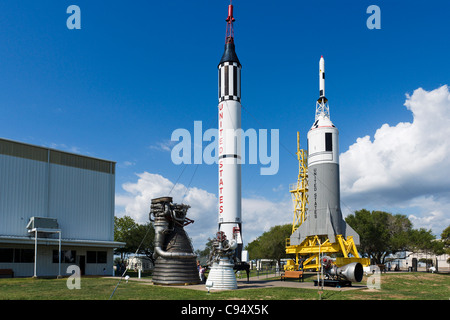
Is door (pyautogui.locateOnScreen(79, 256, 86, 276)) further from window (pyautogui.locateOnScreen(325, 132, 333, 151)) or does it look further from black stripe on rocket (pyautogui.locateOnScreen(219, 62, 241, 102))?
window (pyautogui.locateOnScreen(325, 132, 333, 151))

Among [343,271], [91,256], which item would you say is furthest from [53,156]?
[343,271]

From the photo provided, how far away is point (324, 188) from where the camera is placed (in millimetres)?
36781

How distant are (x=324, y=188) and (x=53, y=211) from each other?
26522 millimetres

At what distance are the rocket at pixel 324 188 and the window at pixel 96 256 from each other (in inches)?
816

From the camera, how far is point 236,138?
118ft

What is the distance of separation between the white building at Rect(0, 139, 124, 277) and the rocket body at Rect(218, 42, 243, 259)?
15.9 metres

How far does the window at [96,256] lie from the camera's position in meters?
42.7

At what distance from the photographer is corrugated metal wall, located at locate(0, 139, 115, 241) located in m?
37.2

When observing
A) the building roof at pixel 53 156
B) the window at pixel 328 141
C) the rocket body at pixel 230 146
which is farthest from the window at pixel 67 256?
the window at pixel 328 141

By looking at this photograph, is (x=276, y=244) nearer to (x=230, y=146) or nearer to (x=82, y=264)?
(x=82, y=264)

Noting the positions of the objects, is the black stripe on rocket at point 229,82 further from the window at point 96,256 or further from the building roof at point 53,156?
the window at point 96,256

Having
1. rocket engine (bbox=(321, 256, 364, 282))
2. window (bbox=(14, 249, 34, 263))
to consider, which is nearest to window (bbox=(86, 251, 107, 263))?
window (bbox=(14, 249, 34, 263))
